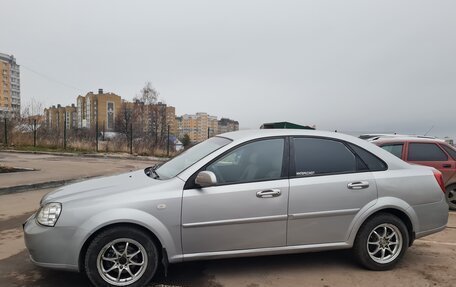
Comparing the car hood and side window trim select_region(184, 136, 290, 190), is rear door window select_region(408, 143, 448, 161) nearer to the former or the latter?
side window trim select_region(184, 136, 290, 190)

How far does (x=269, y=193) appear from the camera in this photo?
386 cm

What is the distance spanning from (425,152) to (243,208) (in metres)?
6.14

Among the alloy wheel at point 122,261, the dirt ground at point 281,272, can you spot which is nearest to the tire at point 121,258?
the alloy wheel at point 122,261

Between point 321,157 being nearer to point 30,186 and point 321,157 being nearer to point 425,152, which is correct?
point 425,152

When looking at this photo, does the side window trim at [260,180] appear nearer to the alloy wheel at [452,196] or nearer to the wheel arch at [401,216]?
the wheel arch at [401,216]

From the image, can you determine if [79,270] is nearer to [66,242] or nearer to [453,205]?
[66,242]

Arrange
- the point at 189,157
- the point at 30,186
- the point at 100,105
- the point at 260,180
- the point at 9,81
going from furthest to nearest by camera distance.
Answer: the point at 100,105 → the point at 9,81 → the point at 30,186 → the point at 189,157 → the point at 260,180

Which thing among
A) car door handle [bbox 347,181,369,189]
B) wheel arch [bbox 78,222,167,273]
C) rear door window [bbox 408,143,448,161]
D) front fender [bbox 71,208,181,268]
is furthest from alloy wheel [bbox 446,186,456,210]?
wheel arch [bbox 78,222,167,273]

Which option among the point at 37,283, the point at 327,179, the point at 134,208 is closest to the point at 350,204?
the point at 327,179

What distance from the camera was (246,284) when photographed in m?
3.81

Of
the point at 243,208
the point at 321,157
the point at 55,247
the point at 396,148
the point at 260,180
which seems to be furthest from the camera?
the point at 396,148

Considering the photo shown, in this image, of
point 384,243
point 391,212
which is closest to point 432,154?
point 391,212

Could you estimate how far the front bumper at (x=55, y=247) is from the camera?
3.47 m

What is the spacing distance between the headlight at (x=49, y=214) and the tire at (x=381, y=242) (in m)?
3.20
